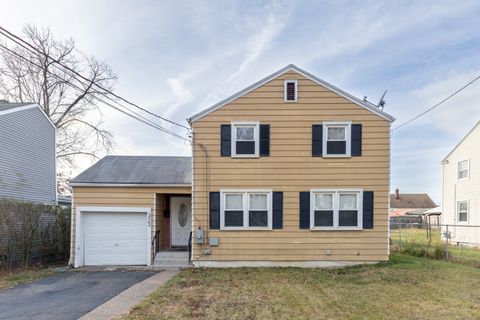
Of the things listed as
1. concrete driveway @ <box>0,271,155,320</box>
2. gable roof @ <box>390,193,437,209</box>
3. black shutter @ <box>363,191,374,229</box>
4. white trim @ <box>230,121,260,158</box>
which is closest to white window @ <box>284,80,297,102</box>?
white trim @ <box>230,121,260,158</box>

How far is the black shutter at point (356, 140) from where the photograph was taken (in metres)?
10.9

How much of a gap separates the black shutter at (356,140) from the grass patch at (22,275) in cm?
1054

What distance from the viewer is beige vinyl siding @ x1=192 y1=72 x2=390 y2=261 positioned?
1078 centimetres

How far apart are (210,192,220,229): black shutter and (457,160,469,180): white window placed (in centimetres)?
1568

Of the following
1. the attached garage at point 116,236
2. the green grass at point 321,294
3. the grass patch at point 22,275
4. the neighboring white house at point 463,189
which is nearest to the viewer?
the green grass at point 321,294

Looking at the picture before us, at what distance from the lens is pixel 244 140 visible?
11.0m

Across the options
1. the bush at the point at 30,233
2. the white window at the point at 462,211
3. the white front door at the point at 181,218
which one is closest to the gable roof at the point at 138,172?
the white front door at the point at 181,218

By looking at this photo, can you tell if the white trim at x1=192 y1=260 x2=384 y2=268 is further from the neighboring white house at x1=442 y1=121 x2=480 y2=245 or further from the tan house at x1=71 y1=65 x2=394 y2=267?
the neighboring white house at x1=442 y1=121 x2=480 y2=245

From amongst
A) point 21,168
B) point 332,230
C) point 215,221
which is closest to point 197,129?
point 215,221

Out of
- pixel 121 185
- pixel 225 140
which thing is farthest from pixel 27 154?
pixel 225 140

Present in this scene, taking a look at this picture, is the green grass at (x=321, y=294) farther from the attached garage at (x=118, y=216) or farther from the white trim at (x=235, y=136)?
the white trim at (x=235, y=136)

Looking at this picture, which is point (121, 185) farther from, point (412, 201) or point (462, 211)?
point (412, 201)

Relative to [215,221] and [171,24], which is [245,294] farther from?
[171,24]

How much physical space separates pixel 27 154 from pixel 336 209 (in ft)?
42.8
